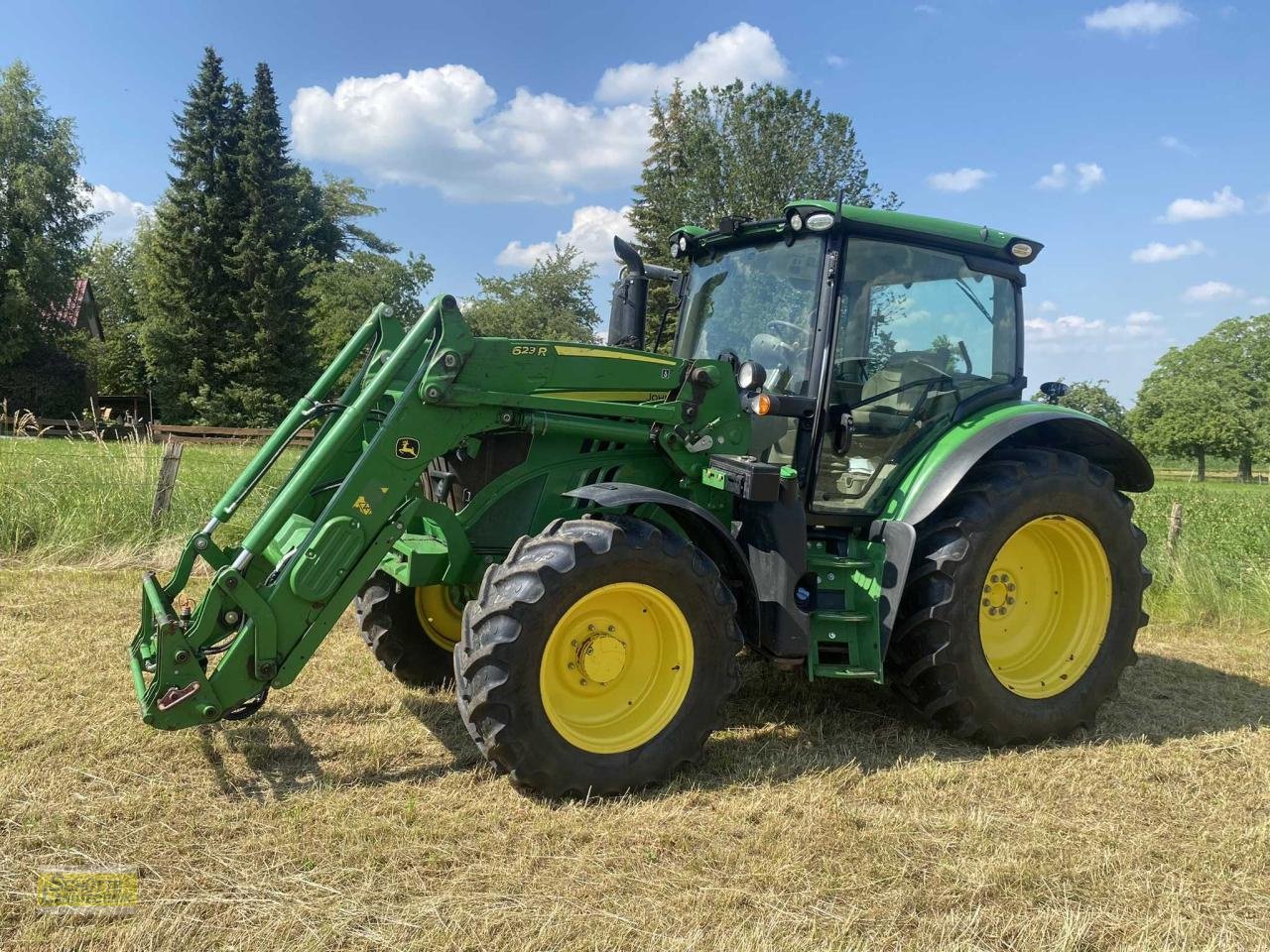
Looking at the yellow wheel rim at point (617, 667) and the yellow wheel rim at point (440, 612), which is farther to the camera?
the yellow wheel rim at point (440, 612)

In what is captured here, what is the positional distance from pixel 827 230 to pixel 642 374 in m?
1.17

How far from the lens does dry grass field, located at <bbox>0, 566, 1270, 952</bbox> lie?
8.39ft

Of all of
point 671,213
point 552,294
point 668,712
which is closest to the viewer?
point 668,712

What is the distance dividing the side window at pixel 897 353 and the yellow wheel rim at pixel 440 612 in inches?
79.4

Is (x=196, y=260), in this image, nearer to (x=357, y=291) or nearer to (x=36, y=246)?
(x=36, y=246)

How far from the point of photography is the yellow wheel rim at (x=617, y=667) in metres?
3.49

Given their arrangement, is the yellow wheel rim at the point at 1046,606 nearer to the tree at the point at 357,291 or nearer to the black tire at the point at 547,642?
the black tire at the point at 547,642

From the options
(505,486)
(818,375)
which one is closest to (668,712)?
(505,486)

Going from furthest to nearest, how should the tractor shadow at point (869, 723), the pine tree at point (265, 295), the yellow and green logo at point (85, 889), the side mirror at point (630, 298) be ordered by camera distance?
1. the pine tree at point (265, 295)
2. the side mirror at point (630, 298)
3. the tractor shadow at point (869, 723)
4. the yellow and green logo at point (85, 889)

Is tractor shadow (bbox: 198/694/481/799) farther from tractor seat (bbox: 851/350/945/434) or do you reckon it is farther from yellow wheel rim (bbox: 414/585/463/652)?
tractor seat (bbox: 851/350/945/434)

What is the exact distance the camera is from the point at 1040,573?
15.2 feet

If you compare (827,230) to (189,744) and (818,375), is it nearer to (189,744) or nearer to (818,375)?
(818,375)

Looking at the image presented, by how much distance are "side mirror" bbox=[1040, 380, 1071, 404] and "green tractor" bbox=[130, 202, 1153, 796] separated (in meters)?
0.53

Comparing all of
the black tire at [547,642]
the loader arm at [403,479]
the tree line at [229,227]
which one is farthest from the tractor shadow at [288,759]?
the tree line at [229,227]
